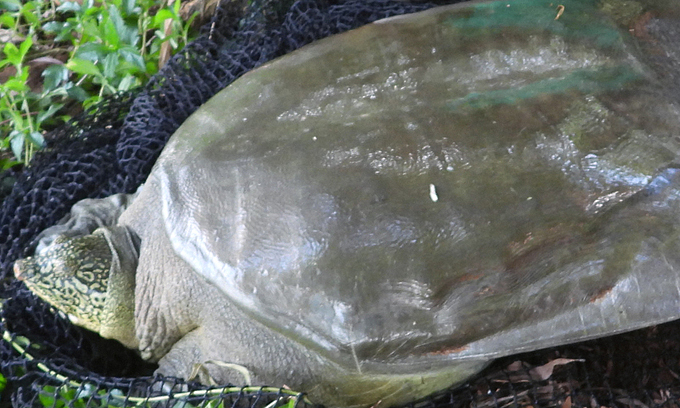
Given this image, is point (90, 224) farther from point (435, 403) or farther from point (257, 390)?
point (435, 403)

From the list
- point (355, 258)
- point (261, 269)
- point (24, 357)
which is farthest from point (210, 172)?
point (24, 357)

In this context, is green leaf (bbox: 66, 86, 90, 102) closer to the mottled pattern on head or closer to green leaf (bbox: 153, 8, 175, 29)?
green leaf (bbox: 153, 8, 175, 29)

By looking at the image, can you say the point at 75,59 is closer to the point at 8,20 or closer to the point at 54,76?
the point at 54,76

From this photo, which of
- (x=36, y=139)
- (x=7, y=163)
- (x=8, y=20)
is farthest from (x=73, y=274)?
(x=8, y=20)

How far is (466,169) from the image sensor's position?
3.87 ft

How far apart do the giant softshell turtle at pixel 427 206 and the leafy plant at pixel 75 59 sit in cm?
75

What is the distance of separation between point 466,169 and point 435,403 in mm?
545

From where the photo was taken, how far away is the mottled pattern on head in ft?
4.75

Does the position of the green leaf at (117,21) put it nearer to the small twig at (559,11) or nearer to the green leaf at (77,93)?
the green leaf at (77,93)

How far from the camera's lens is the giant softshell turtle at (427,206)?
1142 mm

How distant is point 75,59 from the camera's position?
195 cm

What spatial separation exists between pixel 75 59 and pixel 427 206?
133 centimetres

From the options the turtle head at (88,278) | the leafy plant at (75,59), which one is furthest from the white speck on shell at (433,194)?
the leafy plant at (75,59)

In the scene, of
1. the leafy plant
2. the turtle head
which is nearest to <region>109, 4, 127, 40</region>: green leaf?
the leafy plant
